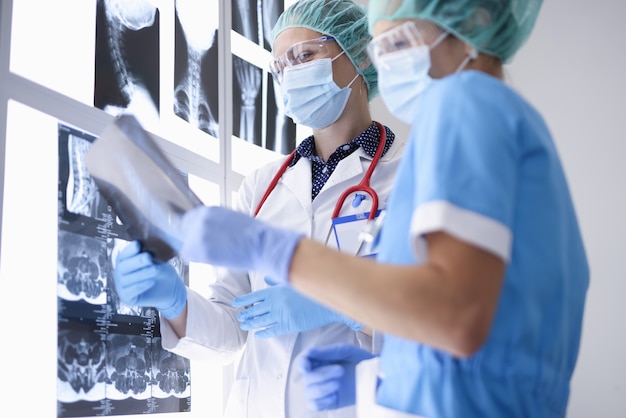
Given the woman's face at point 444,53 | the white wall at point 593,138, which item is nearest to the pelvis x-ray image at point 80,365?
the woman's face at point 444,53

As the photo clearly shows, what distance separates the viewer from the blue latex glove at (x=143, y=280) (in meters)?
1.55

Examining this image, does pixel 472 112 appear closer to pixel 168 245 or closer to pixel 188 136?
pixel 168 245

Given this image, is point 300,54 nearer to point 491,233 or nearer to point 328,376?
point 328,376

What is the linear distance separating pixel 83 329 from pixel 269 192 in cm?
60

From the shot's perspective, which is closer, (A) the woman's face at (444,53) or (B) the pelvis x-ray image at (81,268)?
(A) the woman's face at (444,53)

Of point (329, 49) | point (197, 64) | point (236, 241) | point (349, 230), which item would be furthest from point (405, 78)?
→ point (197, 64)

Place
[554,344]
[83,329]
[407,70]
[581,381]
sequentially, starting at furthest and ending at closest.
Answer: [581,381], [83,329], [407,70], [554,344]

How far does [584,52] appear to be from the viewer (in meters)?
→ 3.39

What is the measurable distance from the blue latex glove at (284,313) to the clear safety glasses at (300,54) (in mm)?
611

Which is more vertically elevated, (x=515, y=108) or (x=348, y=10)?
(x=348, y=10)

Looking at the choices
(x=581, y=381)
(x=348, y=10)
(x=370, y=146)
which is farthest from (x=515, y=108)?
(x=581, y=381)

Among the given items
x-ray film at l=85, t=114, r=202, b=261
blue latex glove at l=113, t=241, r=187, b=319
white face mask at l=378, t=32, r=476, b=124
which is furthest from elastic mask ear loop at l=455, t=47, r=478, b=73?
blue latex glove at l=113, t=241, r=187, b=319

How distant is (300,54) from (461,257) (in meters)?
1.25

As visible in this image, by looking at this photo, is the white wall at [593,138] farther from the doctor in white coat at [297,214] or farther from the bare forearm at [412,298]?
the bare forearm at [412,298]
